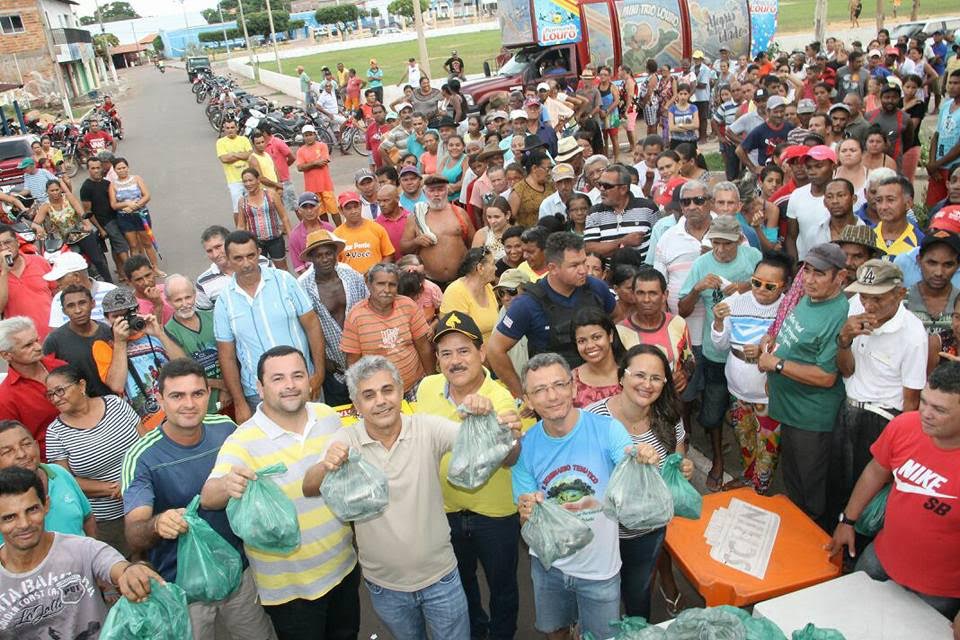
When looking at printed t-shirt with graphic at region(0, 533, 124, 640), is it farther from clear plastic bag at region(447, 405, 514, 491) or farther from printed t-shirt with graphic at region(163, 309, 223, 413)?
printed t-shirt with graphic at region(163, 309, 223, 413)

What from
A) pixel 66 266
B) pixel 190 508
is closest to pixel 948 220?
pixel 190 508

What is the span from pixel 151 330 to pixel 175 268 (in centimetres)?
692

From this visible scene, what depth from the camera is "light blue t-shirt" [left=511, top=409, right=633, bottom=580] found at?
9.73 feet

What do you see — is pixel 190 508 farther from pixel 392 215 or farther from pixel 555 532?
pixel 392 215

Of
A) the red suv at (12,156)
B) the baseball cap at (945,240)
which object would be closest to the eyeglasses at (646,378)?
the baseball cap at (945,240)

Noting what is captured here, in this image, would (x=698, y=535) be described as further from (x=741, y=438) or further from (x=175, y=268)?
(x=175, y=268)

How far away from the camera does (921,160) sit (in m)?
10.7

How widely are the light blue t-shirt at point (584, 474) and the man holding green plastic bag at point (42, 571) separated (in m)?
1.56

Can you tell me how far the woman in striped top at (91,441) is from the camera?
12.5ft

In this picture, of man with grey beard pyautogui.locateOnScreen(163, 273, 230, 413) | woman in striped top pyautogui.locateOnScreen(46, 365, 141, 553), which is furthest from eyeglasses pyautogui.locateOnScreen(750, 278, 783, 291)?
woman in striped top pyautogui.locateOnScreen(46, 365, 141, 553)

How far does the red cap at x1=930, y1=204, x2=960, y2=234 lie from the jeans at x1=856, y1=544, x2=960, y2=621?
223cm

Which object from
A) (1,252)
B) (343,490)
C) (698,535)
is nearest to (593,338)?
(698,535)

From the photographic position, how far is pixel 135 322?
4.36 metres

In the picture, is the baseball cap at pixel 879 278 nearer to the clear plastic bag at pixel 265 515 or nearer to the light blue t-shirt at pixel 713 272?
the light blue t-shirt at pixel 713 272
